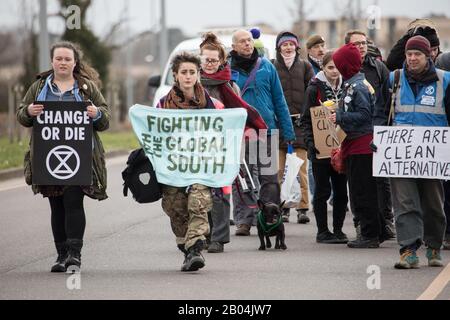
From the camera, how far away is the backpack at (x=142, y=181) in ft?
34.4

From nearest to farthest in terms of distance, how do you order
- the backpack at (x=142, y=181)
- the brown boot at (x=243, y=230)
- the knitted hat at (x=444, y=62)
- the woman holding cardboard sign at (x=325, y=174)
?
the backpack at (x=142, y=181) → the knitted hat at (x=444, y=62) → the woman holding cardboard sign at (x=325, y=174) → the brown boot at (x=243, y=230)

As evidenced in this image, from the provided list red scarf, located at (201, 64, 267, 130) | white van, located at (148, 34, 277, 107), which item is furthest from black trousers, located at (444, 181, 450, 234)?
white van, located at (148, 34, 277, 107)

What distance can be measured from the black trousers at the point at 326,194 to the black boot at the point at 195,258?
2.69m

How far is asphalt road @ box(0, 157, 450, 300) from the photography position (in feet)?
31.0

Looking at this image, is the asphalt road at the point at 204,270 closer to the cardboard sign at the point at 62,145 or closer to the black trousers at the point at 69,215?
the black trousers at the point at 69,215

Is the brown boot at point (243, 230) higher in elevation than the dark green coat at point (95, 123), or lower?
lower

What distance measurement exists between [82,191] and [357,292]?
256 cm

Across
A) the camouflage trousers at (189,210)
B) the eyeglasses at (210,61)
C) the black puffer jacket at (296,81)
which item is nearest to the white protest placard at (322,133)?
the eyeglasses at (210,61)

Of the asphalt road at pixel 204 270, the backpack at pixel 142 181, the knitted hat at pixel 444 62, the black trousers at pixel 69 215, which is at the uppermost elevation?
the knitted hat at pixel 444 62

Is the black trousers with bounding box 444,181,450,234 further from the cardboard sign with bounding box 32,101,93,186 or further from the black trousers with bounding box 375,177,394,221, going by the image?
the cardboard sign with bounding box 32,101,93,186

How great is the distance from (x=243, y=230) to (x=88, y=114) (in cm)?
330

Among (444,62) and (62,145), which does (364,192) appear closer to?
(444,62)
